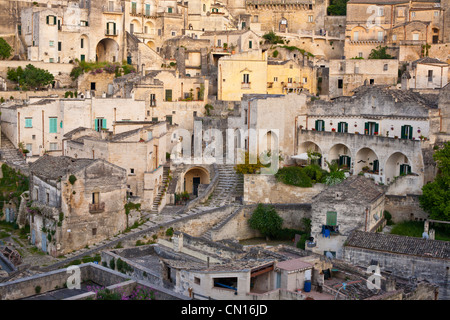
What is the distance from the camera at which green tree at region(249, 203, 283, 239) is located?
36312 mm

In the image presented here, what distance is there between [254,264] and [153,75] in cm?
2933

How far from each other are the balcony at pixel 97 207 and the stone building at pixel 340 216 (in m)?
11.0

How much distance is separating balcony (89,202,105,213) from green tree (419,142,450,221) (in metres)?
16.5

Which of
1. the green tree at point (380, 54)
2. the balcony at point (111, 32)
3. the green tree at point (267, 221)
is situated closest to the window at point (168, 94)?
the balcony at point (111, 32)

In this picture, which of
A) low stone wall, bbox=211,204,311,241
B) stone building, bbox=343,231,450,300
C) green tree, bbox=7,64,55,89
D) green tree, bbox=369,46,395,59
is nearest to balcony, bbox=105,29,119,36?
green tree, bbox=7,64,55,89

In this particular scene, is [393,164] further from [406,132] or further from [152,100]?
[152,100]

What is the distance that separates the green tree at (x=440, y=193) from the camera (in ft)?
105

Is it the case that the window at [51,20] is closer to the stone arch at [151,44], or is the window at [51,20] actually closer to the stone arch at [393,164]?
the stone arch at [151,44]

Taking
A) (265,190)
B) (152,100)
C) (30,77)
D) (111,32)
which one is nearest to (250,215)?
(265,190)

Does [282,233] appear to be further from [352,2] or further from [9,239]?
[352,2]

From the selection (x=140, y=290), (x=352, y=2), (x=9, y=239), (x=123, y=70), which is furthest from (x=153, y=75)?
(x=140, y=290)

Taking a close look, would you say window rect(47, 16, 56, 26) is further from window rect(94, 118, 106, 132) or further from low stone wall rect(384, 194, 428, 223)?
low stone wall rect(384, 194, 428, 223)

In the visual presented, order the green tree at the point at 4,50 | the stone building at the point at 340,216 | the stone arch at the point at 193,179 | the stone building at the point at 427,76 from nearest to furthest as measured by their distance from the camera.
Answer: the stone building at the point at 340,216 → the stone arch at the point at 193,179 → the stone building at the point at 427,76 → the green tree at the point at 4,50

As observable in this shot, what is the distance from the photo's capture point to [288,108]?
43250 mm
